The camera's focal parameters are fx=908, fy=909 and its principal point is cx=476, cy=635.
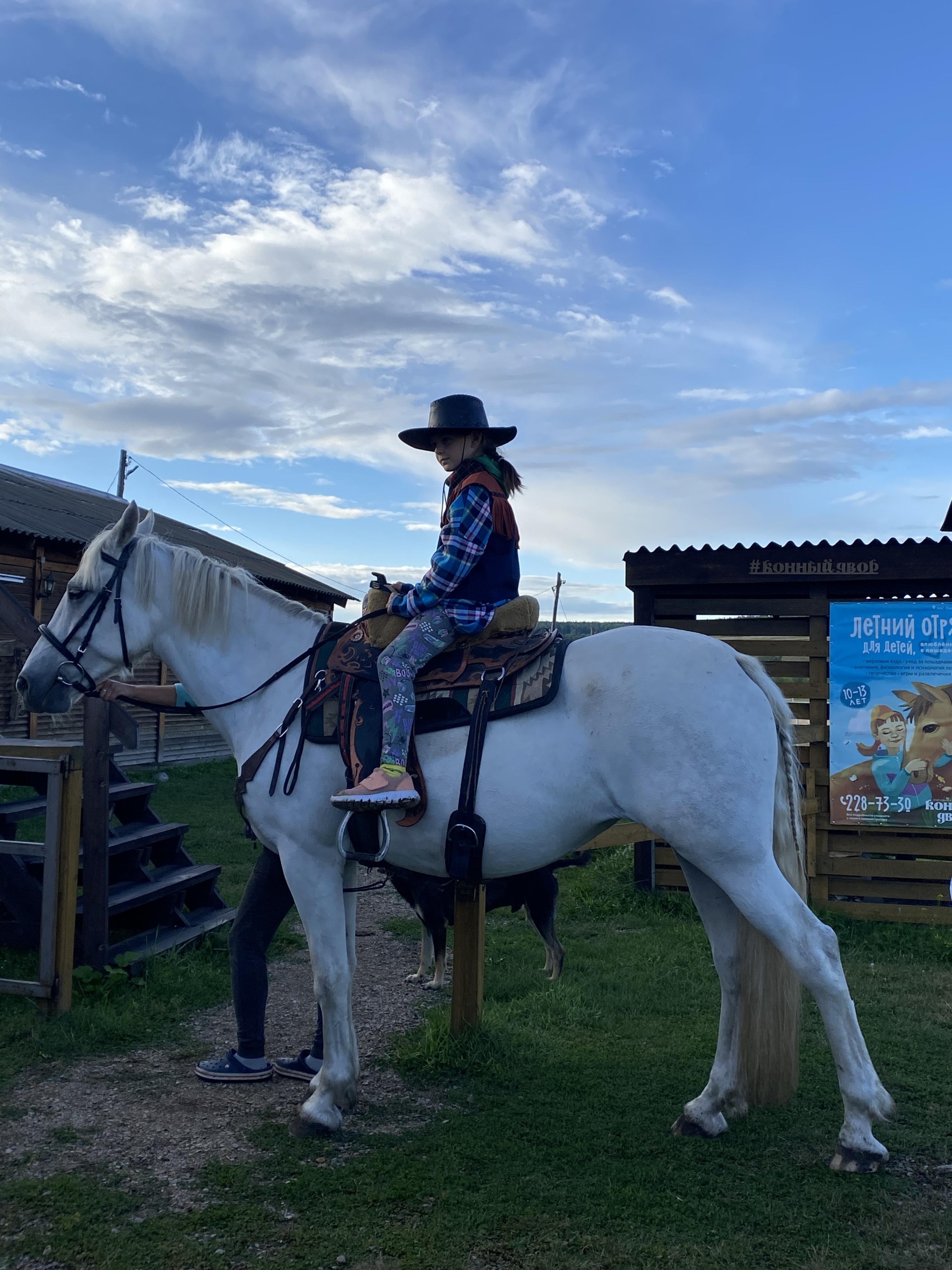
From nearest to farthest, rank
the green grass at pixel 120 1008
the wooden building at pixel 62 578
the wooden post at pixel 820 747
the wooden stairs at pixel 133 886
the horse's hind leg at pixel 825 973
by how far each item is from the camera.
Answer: the horse's hind leg at pixel 825 973, the green grass at pixel 120 1008, the wooden stairs at pixel 133 886, the wooden post at pixel 820 747, the wooden building at pixel 62 578

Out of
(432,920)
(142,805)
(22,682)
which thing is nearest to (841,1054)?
(432,920)

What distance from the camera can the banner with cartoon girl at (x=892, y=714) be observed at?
7469 mm

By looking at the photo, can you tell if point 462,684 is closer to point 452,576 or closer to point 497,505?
point 452,576

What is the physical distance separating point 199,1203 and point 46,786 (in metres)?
2.93

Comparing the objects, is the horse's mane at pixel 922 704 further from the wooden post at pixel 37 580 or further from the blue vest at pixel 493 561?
the wooden post at pixel 37 580

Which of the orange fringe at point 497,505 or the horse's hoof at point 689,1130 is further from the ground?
the orange fringe at point 497,505

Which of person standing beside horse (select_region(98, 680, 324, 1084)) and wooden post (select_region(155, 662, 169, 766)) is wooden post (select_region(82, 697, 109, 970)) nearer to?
person standing beside horse (select_region(98, 680, 324, 1084))

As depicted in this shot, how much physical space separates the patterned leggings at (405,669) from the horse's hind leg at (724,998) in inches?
54.1

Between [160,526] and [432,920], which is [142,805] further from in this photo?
[160,526]

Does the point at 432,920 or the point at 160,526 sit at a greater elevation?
the point at 160,526

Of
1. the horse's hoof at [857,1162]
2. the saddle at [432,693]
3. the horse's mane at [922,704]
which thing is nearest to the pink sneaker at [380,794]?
the saddle at [432,693]

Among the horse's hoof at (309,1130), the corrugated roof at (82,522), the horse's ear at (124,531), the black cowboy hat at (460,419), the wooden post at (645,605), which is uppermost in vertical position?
the corrugated roof at (82,522)

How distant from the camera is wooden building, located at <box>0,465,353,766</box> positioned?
1340 centimetres

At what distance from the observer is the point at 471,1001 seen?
189 inches
